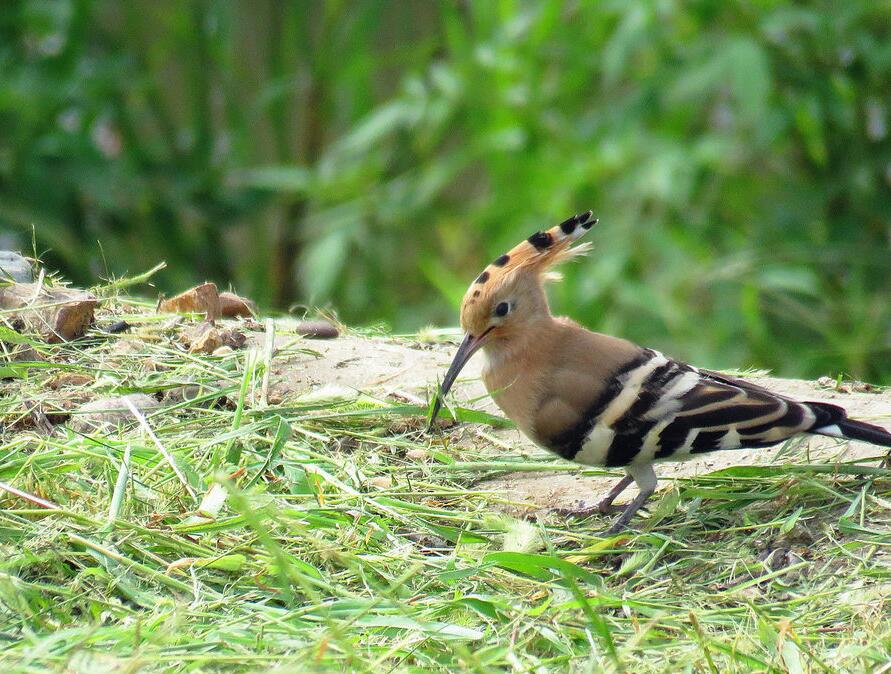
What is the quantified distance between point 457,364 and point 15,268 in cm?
134

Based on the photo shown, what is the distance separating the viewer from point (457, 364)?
278 centimetres

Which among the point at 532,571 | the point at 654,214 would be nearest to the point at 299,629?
the point at 532,571

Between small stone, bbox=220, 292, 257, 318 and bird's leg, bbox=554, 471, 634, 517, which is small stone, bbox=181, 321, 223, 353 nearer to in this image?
small stone, bbox=220, 292, 257, 318

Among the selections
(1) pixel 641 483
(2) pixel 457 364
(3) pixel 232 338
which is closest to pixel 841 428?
(1) pixel 641 483

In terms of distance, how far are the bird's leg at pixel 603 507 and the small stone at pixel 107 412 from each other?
3.33ft

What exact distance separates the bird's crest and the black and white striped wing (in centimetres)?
43

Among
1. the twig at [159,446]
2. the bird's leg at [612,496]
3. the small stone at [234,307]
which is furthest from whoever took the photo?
the small stone at [234,307]

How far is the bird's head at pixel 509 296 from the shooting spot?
2.78 meters

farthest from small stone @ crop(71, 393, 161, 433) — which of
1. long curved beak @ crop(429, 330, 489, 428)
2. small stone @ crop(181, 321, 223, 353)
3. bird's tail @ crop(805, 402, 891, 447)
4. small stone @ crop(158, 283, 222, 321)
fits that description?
bird's tail @ crop(805, 402, 891, 447)

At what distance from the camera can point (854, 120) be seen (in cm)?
493

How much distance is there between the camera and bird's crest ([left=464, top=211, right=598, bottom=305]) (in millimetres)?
2789

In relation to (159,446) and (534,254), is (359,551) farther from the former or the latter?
(534,254)

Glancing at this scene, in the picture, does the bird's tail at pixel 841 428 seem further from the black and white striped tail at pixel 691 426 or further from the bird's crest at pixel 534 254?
the bird's crest at pixel 534 254

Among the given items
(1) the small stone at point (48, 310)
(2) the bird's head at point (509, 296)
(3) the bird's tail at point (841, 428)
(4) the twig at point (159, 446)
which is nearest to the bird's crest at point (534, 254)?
(2) the bird's head at point (509, 296)
